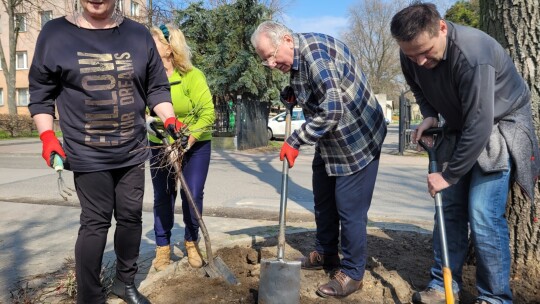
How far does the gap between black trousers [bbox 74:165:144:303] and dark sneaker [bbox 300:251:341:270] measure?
129 centimetres

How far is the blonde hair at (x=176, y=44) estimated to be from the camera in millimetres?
3328

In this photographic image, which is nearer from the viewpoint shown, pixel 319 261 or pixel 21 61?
pixel 319 261

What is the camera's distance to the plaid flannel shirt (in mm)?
2756

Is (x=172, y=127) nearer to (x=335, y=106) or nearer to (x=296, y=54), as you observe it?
(x=296, y=54)

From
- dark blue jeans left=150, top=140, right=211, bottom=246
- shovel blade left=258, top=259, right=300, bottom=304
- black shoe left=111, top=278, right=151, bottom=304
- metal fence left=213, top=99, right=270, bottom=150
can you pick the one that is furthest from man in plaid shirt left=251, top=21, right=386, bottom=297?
metal fence left=213, top=99, right=270, bottom=150

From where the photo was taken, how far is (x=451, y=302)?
2.37 metres

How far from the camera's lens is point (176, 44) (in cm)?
333

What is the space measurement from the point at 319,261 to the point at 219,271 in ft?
2.50

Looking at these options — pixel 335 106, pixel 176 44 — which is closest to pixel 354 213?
pixel 335 106

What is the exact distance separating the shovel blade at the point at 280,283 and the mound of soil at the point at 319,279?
0.60 feet

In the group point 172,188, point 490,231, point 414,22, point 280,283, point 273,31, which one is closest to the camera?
point 414,22

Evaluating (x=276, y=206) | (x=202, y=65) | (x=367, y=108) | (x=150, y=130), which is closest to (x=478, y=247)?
(x=367, y=108)

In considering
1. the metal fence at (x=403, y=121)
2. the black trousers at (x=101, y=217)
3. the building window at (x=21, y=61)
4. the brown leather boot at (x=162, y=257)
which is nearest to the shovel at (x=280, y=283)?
the black trousers at (x=101, y=217)

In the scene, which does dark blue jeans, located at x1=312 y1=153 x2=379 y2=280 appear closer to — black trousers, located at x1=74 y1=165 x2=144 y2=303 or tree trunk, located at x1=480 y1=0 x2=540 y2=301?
tree trunk, located at x1=480 y1=0 x2=540 y2=301
